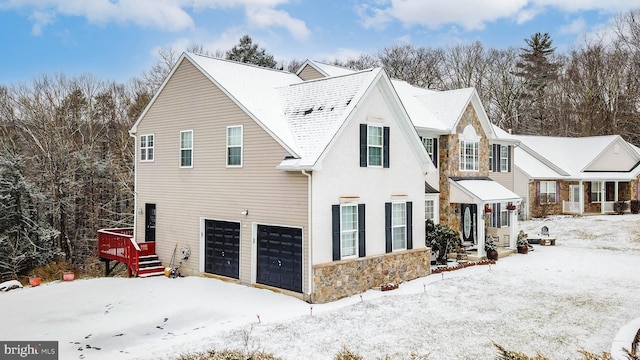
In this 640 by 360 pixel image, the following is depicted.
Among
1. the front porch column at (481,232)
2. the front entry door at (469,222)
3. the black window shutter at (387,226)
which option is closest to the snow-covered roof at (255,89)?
the black window shutter at (387,226)

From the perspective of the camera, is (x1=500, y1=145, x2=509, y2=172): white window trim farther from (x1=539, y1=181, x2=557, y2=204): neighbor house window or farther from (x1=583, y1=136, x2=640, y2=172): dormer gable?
(x1=583, y1=136, x2=640, y2=172): dormer gable

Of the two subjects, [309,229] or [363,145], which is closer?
[309,229]

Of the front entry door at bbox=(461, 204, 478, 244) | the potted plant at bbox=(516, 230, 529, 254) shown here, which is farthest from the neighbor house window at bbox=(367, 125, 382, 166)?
the potted plant at bbox=(516, 230, 529, 254)

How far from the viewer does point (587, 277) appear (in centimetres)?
1678

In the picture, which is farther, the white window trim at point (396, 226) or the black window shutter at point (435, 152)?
the black window shutter at point (435, 152)

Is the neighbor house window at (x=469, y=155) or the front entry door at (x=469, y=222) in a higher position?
the neighbor house window at (x=469, y=155)

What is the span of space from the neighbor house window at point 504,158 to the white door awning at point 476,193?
427 centimetres

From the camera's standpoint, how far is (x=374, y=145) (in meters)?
15.6

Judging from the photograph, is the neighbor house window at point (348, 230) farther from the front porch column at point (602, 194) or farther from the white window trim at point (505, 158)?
the front porch column at point (602, 194)

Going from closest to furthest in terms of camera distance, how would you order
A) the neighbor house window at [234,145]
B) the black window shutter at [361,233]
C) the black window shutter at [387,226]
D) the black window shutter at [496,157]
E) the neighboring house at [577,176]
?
the black window shutter at [361,233] < the neighbor house window at [234,145] < the black window shutter at [387,226] < the black window shutter at [496,157] < the neighboring house at [577,176]

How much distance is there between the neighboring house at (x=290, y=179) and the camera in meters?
14.0

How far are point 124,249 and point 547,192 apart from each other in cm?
2798

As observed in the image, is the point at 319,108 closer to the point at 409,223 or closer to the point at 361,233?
the point at 361,233

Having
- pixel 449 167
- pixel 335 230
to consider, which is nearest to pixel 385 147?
pixel 335 230
